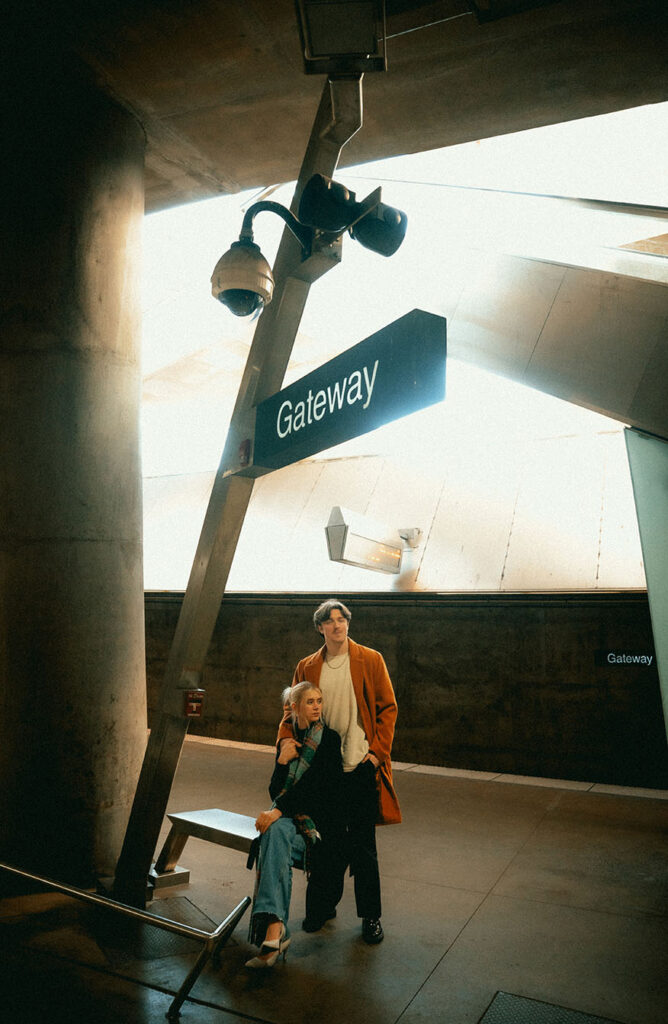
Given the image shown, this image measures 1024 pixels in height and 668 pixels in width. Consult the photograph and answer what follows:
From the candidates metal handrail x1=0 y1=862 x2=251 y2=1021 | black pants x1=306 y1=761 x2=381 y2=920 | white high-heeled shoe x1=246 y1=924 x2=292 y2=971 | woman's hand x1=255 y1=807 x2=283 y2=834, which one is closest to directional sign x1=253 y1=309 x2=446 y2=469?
woman's hand x1=255 y1=807 x2=283 y2=834

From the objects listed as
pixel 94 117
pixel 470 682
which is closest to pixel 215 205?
pixel 94 117

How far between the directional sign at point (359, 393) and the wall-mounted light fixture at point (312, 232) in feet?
2.02

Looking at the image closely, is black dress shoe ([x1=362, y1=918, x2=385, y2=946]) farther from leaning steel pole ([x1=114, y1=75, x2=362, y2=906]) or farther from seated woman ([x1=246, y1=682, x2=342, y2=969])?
leaning steel pole ([x1=114, y1=75, x2=362, y2=906])

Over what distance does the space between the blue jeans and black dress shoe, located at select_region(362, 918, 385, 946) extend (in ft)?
1.53

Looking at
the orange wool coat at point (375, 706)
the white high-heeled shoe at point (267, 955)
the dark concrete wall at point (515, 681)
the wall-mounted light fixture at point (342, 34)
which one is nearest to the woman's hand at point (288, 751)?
the orange wool coat at point (375, 706)

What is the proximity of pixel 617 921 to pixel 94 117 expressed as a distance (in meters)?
6.32

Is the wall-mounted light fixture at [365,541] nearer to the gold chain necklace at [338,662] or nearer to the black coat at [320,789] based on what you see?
the gold chain necklace at [338,662]

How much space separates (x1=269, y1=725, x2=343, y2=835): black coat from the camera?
12.2 feet

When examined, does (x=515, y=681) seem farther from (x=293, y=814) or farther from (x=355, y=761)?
(x=293, y=814)

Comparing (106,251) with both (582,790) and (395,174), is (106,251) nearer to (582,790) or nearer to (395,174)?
(395,174)

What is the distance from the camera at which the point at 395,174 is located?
29.0 ft

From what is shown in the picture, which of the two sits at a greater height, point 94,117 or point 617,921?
point 94,117

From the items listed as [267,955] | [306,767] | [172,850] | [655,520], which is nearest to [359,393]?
[306,767]

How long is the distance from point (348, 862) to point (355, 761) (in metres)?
0.56
